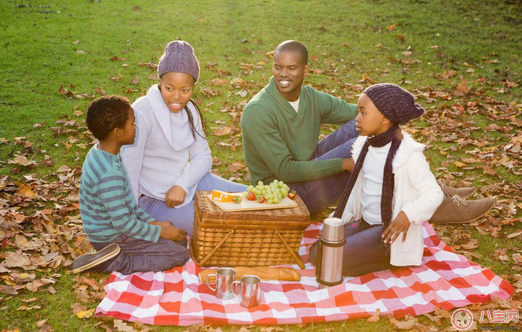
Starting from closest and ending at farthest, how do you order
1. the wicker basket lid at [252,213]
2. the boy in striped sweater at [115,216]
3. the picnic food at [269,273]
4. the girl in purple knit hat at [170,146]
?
the boy in striped sweater at [115,216]
the wicker basket lid at [252,213]
the picnic food at [269,273]
the girl in purple knit hat at [170,146]

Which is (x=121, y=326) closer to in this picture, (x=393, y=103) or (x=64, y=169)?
(x=393, y=103)

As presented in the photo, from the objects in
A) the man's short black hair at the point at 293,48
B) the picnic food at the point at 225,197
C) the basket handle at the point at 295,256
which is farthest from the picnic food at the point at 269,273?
the man's short black hair at the point at 293,48

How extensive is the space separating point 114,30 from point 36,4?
264cm

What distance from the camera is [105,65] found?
9.41m

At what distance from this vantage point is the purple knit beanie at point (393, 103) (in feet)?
13.8

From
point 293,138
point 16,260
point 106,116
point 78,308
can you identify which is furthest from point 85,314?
point 293,138

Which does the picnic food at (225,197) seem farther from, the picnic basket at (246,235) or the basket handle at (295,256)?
the basket handle at (295,256)

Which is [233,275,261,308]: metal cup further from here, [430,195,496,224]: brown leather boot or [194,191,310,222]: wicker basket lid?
[430,195,496,224]: brown leather boot

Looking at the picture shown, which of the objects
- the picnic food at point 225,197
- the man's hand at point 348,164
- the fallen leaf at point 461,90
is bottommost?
the picnic food at point 225,197

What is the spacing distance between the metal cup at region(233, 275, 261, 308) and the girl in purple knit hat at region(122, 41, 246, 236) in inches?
42.8

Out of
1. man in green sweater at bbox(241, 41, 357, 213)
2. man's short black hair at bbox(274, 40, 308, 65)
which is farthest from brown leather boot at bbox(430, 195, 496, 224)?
man's short black hair at bbox(274, 40, 308, 65)

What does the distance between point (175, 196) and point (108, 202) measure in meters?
0.82

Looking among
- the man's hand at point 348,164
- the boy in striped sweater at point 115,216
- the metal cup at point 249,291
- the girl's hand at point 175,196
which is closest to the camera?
the metal cup at point 249,291

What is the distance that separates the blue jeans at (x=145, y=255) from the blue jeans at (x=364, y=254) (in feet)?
4.77
